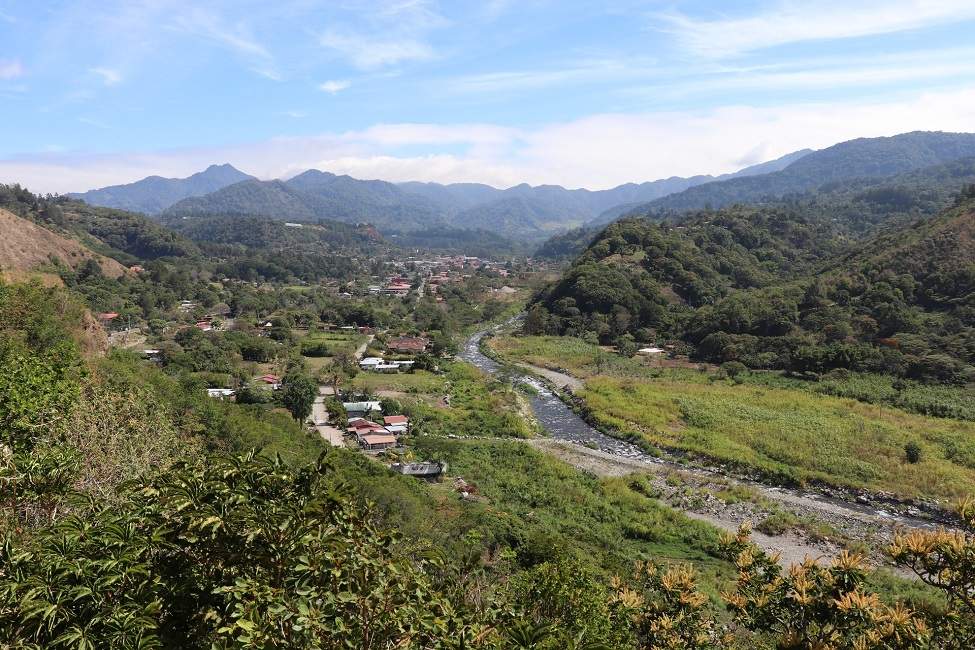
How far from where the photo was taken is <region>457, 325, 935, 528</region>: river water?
1959 cm

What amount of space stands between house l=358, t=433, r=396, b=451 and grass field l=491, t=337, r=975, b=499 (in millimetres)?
11717

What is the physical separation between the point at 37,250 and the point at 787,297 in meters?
70.1

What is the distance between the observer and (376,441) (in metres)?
24.7

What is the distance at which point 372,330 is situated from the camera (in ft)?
187

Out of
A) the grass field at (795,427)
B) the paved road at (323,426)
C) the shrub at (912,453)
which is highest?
the paved road at (323,426)

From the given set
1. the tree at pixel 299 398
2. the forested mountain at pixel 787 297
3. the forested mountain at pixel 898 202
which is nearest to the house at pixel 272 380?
the tree at pixel 299 398

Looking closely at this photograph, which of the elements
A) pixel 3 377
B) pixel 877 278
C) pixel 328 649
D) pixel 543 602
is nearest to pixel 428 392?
pixel 3 377

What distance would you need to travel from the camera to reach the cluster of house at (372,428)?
24.8 meters

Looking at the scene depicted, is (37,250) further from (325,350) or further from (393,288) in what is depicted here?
(393,288)

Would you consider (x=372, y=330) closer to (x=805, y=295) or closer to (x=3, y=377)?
(x=805, y=295)

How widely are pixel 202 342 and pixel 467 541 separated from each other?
3445 centimetres

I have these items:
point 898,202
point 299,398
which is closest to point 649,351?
point 299,398

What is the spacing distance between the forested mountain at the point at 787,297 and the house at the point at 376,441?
28.2m

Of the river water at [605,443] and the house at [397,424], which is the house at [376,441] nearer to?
the house at [397,424]
